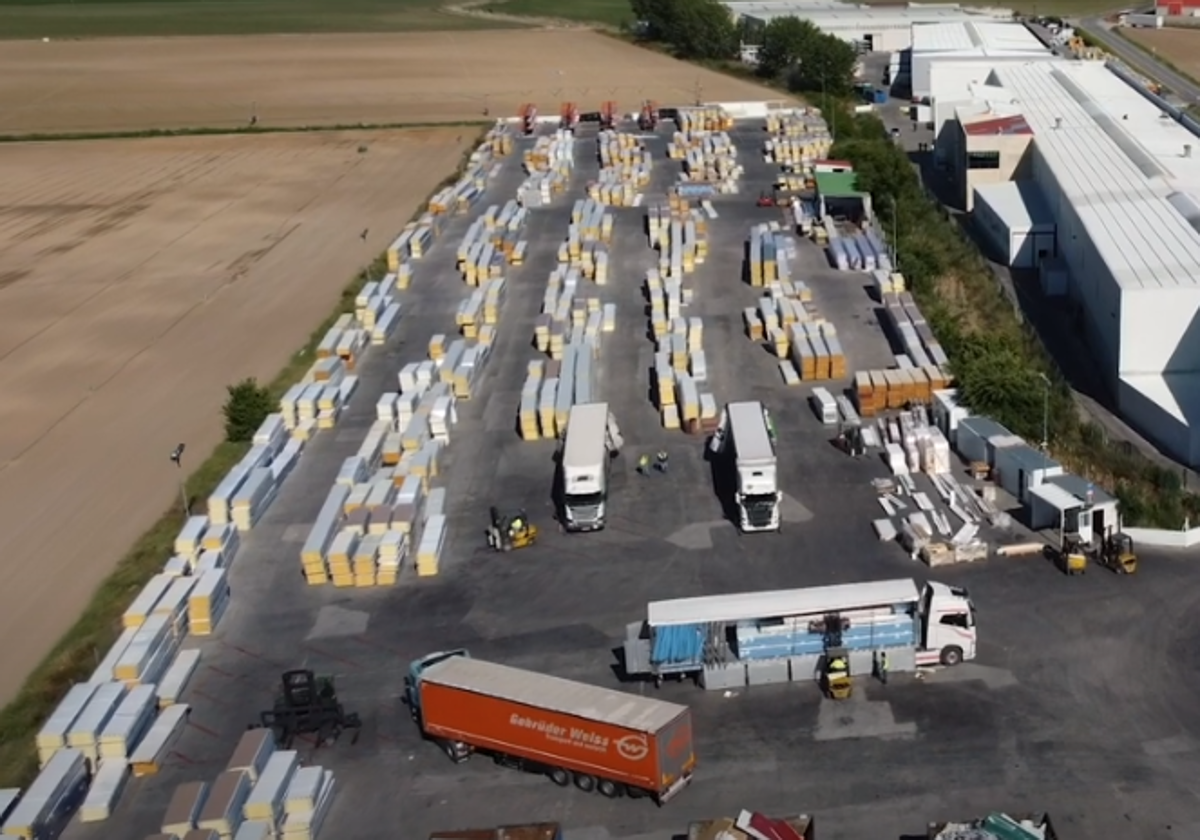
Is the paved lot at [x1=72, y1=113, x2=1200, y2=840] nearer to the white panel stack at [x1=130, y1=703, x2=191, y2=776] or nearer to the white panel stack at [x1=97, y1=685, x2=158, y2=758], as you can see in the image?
the white panel stack at [x1=130, y1=703, x2=191, y2=776]

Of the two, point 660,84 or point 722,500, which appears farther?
point 660,84

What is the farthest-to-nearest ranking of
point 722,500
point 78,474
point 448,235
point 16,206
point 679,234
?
point 16,206 < point 448,235 < point 679,234 < point 78,474 < point 722,500

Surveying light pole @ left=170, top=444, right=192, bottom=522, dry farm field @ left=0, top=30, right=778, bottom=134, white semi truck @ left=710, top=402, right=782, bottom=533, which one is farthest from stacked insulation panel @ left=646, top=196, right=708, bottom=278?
dry farm field @ left=0, top=30, right=778, bottom=134

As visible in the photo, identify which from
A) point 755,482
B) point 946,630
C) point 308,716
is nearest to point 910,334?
point 755,482

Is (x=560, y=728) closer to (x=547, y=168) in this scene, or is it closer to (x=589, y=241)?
(x=589, y=241)

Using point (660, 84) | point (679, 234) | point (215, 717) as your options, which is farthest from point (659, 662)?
point (660, 84)

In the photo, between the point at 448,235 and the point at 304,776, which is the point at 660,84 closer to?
the point at 448,235
